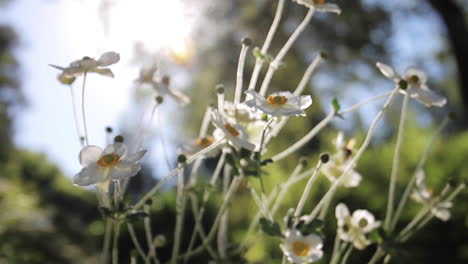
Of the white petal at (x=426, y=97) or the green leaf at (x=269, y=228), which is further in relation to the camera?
the white petal at (x=426, y=97)

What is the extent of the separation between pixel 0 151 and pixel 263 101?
719 inches

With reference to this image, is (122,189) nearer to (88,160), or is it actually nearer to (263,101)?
(88,160)

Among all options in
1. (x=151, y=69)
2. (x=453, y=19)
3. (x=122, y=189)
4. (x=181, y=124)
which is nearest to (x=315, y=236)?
(x=122, y=189)

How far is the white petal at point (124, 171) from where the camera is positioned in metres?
0.68

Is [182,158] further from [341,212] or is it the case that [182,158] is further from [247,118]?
[341,212]

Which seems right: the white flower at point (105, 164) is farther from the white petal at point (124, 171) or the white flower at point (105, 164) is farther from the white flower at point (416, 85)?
the white flower at point (416, 85)

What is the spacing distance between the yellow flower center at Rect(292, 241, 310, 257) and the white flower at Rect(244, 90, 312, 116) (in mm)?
222

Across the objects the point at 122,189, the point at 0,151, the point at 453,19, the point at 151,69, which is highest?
the point at 0,151

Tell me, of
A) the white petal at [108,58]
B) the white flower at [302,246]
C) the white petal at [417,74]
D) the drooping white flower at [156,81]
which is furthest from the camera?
the drooping white flower at [156,81]

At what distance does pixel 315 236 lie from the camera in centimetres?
70

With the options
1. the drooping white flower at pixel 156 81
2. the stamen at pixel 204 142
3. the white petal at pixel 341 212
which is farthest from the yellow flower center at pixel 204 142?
the white petal at pixel 341 212

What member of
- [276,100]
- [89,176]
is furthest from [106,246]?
[276,100]

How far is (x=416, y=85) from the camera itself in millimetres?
927

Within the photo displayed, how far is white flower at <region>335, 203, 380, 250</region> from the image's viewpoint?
2.88 ft
